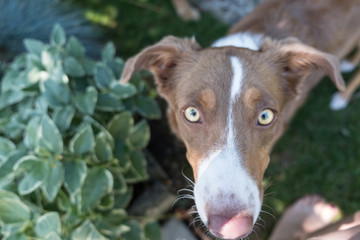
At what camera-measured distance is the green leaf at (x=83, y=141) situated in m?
2.78

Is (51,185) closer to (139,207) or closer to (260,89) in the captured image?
(139,207)

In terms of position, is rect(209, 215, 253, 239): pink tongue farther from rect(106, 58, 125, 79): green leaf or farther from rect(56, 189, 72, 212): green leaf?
rect(106, 58, 125, 79): green leaf

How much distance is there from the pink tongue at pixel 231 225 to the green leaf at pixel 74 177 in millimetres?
1227

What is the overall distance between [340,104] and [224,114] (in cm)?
282

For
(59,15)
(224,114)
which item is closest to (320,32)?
(224,114)

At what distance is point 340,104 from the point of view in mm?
4434

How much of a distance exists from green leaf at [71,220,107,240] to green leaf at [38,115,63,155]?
0.62 meters

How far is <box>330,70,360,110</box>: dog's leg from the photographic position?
14.2ft

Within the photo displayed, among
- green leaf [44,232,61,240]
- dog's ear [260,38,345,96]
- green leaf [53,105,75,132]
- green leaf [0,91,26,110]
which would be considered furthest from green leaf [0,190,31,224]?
dog's ear [260,38,345,96]

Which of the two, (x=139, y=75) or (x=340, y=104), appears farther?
(x=340, y=104)

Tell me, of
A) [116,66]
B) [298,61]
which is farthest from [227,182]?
[116,66]

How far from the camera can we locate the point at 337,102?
443 centimetres

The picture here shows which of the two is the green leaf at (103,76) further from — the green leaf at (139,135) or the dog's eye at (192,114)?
the dog's eye at (192,114)

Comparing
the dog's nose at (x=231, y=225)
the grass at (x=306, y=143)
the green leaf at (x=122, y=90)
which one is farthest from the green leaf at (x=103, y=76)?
the dog's nose at (x=231, y=225)
